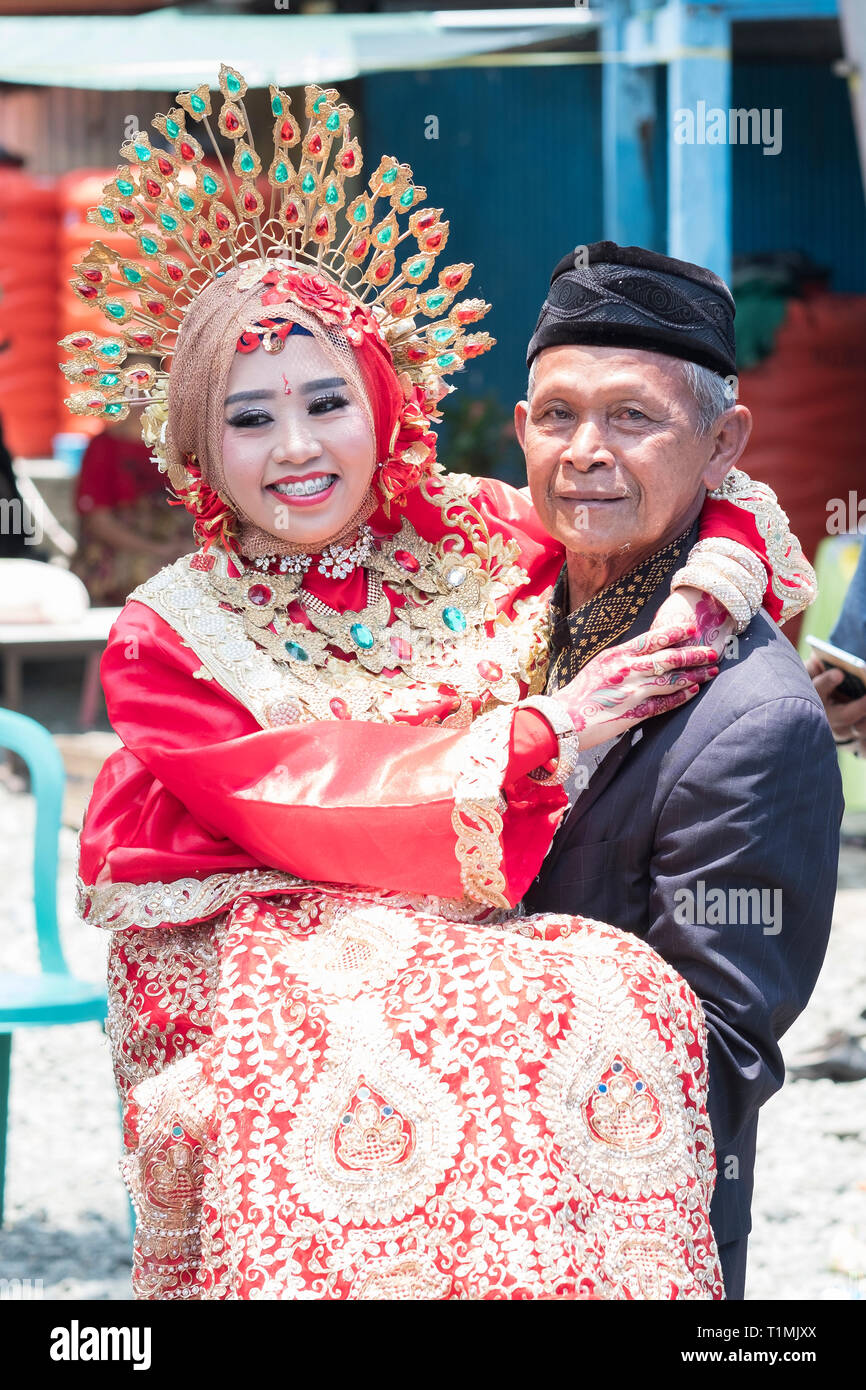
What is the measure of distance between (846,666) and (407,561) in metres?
1.14

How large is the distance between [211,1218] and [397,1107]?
0.30 m

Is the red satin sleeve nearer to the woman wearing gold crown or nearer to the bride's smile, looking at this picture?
the woman wearing gold crown

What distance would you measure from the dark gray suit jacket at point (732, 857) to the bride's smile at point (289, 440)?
0.60 m

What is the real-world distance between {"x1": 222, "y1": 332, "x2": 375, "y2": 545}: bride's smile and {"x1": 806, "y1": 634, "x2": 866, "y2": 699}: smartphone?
1.25 meters

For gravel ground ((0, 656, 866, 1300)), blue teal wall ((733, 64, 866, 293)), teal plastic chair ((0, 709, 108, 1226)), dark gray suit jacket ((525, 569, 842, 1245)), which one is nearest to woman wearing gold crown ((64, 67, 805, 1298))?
dark gray suit jacket ((525, 569, 842, 1245))

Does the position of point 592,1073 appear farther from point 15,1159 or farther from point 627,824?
point 15,1159

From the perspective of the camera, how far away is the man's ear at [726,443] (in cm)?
251

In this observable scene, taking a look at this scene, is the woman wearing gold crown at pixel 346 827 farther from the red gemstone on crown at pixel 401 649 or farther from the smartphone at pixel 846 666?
the smartphone at pixel 846 666

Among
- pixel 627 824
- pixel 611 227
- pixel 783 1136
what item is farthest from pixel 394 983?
pixel 611 227

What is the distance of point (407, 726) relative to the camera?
2363mm

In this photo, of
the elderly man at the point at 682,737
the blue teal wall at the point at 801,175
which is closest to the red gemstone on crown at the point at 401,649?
the elderly man at the point at 682,737

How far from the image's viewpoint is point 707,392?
2.45 metres

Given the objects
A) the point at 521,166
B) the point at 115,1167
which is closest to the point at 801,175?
the point at 521,166

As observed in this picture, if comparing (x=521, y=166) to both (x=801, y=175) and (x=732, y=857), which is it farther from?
(x=732, y=857)
